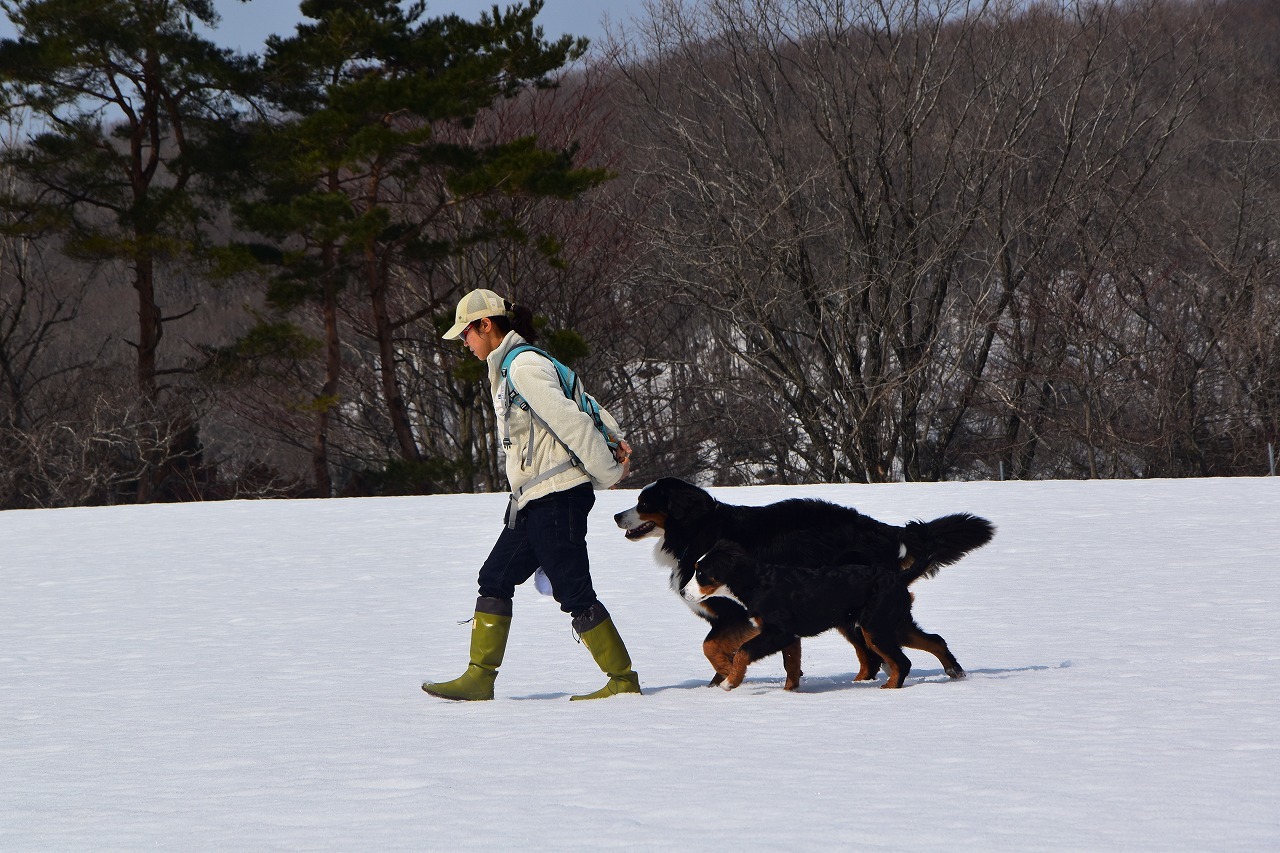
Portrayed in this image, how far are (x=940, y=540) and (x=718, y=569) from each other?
2.96ft

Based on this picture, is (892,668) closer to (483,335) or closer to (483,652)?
(483,652)

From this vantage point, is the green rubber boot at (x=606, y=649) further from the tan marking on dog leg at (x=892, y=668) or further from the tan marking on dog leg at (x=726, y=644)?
the tan marking on dog leg at (x=892, y=668)

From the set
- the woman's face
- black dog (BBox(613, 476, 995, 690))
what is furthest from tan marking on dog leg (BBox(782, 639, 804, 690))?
the woman's face

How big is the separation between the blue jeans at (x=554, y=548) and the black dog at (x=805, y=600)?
0.43 m

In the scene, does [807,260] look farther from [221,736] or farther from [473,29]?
[221,736]

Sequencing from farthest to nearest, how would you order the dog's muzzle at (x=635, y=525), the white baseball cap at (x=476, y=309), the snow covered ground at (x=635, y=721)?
the dog's muzzle at (x=635, y=525), the white baseball cap at (x=476, y=309), the snow covered ground at (x=635, y=721)

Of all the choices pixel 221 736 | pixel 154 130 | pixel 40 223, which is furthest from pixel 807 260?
pixel 221 736

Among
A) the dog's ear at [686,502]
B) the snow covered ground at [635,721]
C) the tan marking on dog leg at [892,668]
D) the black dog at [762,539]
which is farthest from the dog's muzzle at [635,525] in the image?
the tan marking on dog leg at [892,668]

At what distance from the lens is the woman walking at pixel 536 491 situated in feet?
16.1

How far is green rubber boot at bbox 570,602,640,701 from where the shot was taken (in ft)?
16.5

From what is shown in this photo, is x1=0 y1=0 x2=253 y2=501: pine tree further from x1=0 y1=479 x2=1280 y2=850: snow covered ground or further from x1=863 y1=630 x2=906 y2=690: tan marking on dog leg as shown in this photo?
x1=863 y1=630 x2=906 y2=690: tan marking on dog leg

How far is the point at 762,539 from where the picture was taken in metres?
5.13

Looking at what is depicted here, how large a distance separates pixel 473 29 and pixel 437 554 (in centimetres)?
1500

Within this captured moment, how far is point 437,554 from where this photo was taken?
10789mm
